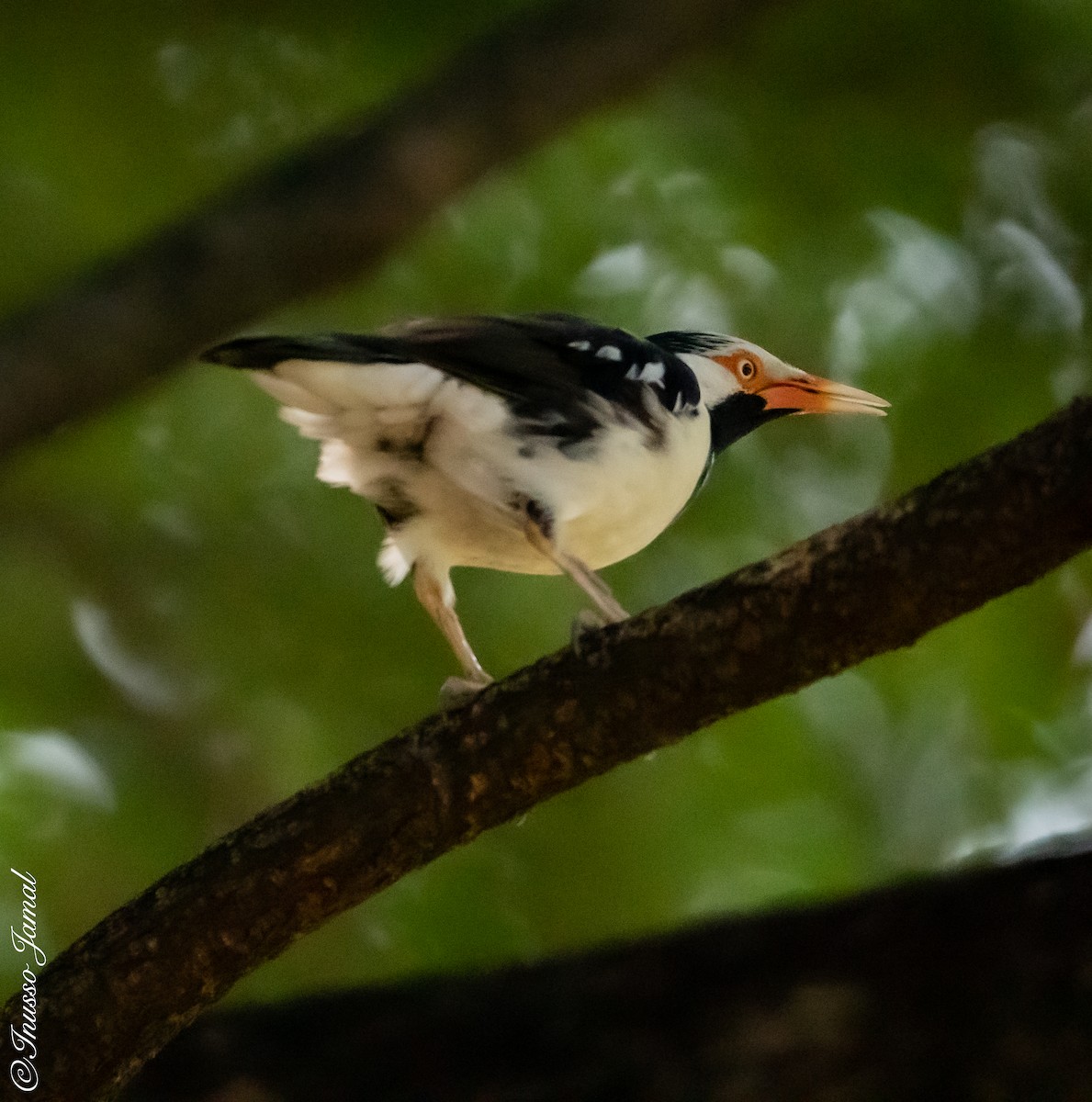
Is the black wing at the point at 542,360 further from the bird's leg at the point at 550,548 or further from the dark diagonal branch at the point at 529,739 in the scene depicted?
the dark diagonal branch at the point at 529,739

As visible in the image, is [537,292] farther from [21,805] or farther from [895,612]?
[895,612]

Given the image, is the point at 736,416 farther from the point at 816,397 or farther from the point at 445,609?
the point at 445,609

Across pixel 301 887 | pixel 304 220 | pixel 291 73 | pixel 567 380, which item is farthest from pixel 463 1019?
pixel 291 73

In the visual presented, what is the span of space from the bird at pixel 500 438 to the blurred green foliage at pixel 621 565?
205 centimetres

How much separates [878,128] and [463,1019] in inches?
162

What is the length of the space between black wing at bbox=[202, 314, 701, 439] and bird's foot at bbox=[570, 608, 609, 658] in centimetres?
67

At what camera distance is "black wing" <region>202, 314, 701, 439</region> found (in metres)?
4.14

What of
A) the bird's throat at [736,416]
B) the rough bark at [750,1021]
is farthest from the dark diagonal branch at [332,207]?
the rough bark at [750,1021]

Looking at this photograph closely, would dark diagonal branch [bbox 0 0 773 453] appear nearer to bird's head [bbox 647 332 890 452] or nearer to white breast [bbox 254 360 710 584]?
white breast [bbox 254 360 710 584]

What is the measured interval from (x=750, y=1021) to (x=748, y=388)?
6.92ft

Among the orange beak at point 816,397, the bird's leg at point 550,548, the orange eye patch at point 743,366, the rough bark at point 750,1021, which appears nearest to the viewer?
the rough bark at point 750,1021

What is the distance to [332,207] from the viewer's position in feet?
15.6

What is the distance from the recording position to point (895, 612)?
289cm

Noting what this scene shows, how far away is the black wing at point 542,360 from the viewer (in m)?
4.14
